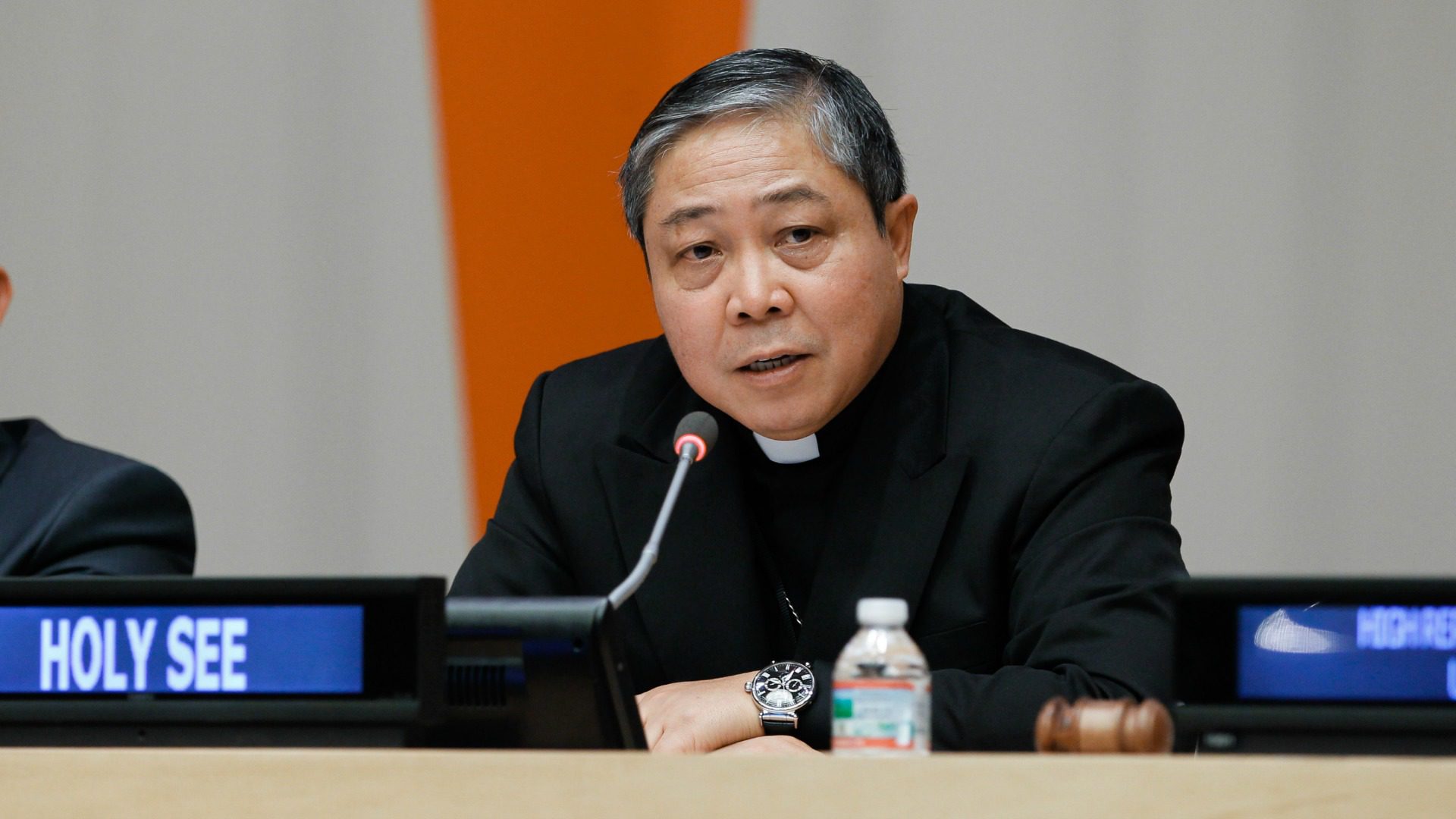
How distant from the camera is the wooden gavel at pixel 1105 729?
0.99m

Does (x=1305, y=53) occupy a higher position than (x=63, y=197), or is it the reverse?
(x=1305, y=53)

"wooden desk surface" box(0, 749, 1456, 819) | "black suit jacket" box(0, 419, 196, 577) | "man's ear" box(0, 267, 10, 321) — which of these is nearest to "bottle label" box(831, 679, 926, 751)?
"wooden desk surface" box(0, 749, 1456, 819)

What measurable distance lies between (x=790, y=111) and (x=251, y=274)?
159 cm

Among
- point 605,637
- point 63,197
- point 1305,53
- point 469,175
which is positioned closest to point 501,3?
point 469,175

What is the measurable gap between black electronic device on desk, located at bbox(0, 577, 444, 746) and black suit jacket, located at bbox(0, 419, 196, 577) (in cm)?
81

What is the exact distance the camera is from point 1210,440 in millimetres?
2781

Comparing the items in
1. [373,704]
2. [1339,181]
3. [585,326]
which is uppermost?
[1339,181]

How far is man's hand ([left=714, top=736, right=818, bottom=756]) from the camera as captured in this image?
1.41 metres

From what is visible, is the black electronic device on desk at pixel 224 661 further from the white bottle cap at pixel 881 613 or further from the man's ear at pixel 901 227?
the man's ear at pixel 901 227

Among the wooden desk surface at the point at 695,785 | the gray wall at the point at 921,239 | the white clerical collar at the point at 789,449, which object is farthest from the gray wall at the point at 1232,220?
the wooden desk surface at the point at 695,785

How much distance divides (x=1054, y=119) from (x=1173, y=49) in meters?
0.25

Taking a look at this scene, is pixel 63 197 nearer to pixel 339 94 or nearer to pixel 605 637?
pixel 339 94

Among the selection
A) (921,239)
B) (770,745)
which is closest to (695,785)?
(770,745)

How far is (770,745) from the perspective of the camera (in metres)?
1.43
